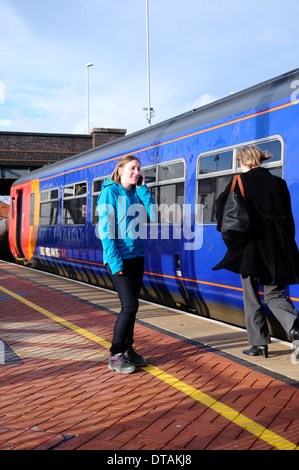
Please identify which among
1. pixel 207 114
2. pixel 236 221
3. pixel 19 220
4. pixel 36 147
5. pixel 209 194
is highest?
pixel 36 147

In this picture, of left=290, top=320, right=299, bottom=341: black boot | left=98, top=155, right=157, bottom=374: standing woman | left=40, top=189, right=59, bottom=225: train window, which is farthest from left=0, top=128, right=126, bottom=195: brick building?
left=290, top=320, right=299, bottom=341: black boot

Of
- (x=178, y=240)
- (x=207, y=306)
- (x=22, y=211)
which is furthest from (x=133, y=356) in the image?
(x=22, y=211)

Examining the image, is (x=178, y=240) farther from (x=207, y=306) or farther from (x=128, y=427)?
(x=128, y=427)

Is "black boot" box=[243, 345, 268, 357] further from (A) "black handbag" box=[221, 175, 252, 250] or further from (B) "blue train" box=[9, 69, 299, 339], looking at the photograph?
(A) "black handbag" box=[221, 175, 252, 250]

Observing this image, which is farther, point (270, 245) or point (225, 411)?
point (270, 245)

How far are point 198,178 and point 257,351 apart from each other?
2650 mm

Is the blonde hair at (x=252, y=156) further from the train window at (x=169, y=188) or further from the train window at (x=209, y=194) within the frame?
the train window at (x=169, y=188)

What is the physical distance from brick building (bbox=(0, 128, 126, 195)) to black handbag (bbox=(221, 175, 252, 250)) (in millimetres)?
20102

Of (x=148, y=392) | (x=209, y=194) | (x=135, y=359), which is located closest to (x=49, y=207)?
(x=209, y=194)

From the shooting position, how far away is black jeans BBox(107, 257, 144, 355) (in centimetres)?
446

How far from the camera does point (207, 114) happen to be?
6832mm

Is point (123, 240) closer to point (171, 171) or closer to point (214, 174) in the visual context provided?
point (214, 174)

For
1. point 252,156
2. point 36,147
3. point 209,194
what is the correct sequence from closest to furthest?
1. point 252,156
2. point 209,194
3. point 36,147
